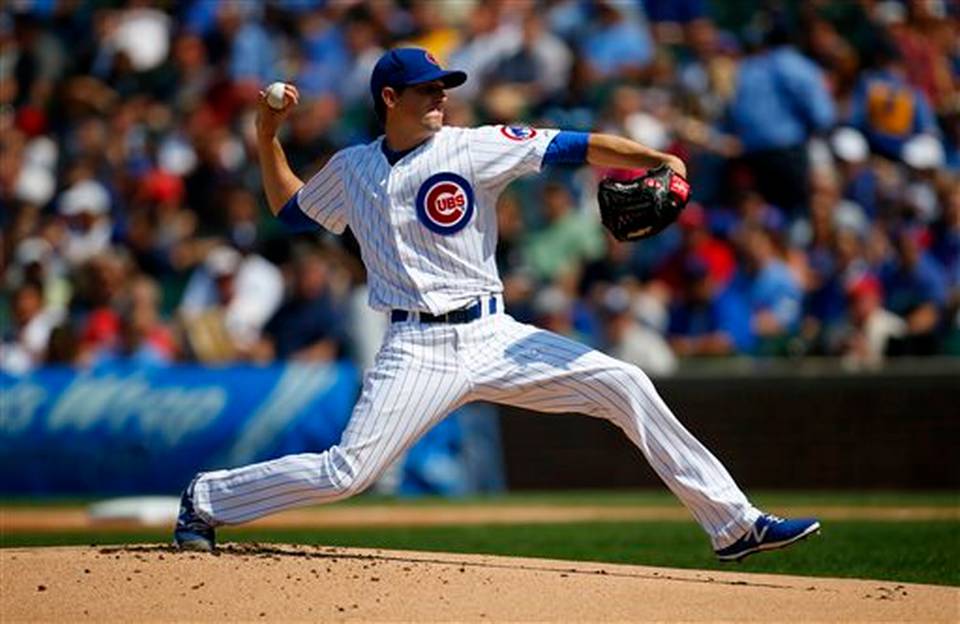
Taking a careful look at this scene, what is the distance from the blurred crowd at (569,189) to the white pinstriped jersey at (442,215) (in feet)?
24.4

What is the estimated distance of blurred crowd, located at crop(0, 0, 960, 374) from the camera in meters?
15.0

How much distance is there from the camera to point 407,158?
7.50 m

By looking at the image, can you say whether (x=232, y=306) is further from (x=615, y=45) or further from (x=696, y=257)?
(x=615, y=45)

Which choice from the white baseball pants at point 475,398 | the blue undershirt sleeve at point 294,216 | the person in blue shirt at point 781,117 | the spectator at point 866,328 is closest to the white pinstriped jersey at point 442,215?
the white baseball pants at point 475,398

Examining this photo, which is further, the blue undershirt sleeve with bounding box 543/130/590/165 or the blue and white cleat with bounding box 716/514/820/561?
the blue undershirt sleeve with bounding box 543/130/590/165

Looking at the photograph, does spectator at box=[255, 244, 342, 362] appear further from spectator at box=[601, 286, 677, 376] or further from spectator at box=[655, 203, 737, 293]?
spectator at box=[655, 203, 737, 293]

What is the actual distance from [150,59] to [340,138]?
3347 mm

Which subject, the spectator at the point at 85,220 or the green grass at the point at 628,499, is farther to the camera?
the spectator at the point at 85,220

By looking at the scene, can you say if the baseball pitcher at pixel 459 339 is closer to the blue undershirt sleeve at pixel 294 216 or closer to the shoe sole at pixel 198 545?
the shoe sole at pixel 198 545

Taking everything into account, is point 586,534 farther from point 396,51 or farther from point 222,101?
point 222,101

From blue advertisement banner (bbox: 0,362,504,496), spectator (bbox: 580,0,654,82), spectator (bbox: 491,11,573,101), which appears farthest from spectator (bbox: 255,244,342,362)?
spectator (bbox: 580,0,654,82)

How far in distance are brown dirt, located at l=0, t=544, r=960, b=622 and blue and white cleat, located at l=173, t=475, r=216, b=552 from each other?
0.27 feet

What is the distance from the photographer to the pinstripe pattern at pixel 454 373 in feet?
23.9

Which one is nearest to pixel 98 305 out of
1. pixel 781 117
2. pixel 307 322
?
pixel 307 322
